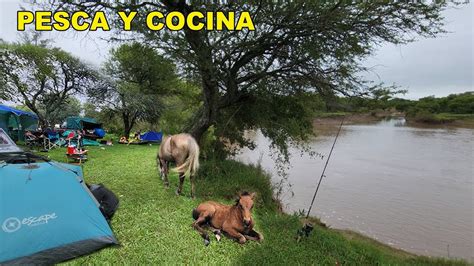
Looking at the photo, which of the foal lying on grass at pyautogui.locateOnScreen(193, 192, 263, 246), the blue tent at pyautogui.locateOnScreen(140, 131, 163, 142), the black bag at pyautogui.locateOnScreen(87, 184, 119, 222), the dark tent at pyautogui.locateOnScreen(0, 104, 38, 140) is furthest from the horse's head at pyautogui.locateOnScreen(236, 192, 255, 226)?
the blue tent at pyautogui.locateOnScreen(140, 131, 163, 142)

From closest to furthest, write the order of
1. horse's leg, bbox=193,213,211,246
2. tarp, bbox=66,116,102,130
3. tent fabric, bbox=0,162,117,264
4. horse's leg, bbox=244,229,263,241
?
tent fabric, bbox=0,162,117,264 → horse's leg, bbox=193,213,211,246 → horse's leg, bbox=244,229,263,241 → tarp, bbox=66,116,102,130

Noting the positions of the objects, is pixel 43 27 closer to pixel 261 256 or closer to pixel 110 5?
pixel 110 5

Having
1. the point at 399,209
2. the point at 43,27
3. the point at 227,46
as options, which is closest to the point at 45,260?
the point at 227,46

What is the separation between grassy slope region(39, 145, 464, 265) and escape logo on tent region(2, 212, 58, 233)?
0.68 meters

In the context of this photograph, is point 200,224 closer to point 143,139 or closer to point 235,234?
point 235,234

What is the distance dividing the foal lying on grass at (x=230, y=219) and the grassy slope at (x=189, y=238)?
0.15 meters

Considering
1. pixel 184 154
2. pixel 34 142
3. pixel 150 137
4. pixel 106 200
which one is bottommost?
pixel 150 137

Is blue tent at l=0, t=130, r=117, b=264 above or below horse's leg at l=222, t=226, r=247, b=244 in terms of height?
above

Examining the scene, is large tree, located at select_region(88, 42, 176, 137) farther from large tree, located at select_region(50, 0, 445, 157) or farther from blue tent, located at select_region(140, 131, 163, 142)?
large tree, located at select_region(50, 0, 445, 157)

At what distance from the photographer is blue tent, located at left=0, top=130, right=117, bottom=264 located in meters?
3.34

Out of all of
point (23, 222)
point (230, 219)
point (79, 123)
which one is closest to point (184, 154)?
point (230, 219)

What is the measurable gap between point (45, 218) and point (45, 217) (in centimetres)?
1

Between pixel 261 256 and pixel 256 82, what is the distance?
250 inches

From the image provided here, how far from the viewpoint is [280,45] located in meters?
7.97
